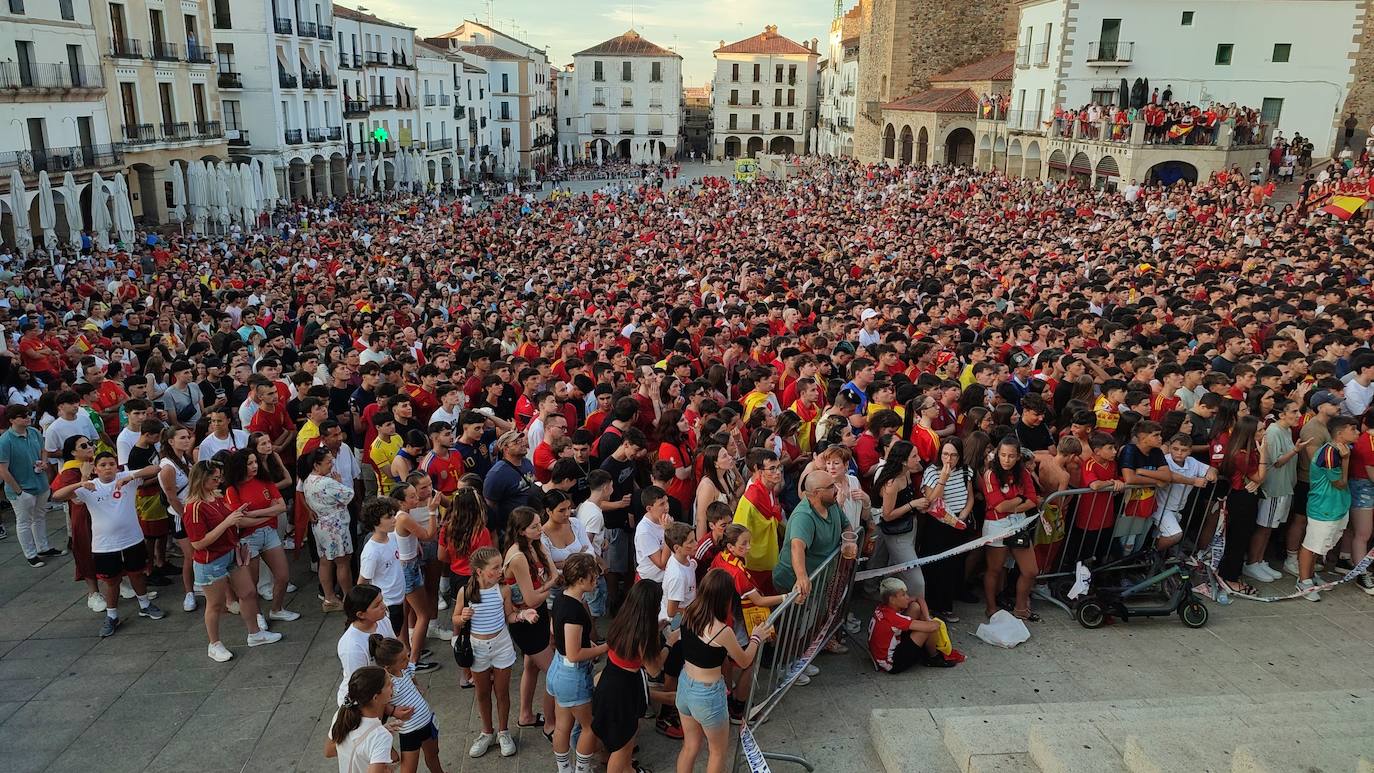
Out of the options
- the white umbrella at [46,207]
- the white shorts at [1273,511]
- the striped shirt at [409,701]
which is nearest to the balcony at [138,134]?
the white umbrella at [46,207]

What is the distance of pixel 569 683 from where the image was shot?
448cm

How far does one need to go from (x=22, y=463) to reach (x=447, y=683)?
4.51m

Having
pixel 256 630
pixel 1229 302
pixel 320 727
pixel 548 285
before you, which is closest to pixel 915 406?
pixel 320 727

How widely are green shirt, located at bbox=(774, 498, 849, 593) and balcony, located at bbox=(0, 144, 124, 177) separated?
26.5 m

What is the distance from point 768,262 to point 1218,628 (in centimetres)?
1229

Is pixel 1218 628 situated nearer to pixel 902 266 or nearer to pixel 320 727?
pixel 320 727

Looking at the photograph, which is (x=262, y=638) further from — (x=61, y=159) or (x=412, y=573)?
(x=61, y=159)

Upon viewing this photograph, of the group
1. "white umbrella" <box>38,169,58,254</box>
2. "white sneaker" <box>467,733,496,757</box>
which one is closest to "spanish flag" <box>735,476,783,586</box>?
"white sneaker" <box>467,733,496,757</box>

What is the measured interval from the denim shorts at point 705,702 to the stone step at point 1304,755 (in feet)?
7.43

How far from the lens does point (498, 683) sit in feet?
16.1

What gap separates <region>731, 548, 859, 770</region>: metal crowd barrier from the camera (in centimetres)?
465

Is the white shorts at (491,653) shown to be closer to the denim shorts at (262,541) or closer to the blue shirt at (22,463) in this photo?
the denim shorts at (262,541)

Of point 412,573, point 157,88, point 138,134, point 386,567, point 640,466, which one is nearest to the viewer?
point 386,567

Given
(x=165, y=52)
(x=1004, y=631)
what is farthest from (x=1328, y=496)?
(x=165, y=52)
